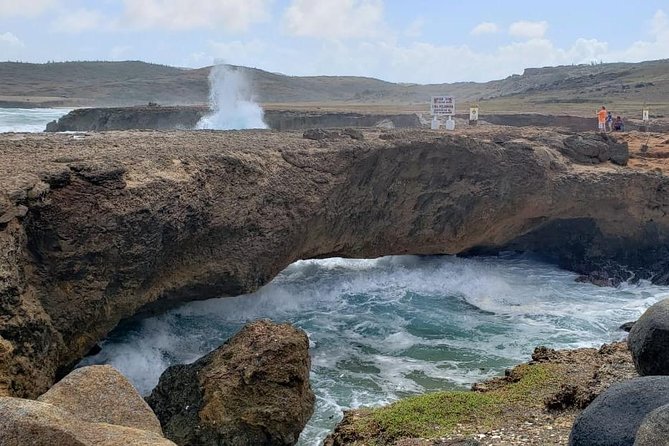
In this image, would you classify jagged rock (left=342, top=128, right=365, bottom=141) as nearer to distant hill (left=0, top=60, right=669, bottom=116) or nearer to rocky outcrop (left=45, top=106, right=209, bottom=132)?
rocky outcrop (left=45, top=106, right=209, bottom=132)

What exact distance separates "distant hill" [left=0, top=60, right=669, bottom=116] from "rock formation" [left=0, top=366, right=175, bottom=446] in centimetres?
3225

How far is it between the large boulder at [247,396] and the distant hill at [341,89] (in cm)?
2949

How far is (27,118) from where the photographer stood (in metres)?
46.7

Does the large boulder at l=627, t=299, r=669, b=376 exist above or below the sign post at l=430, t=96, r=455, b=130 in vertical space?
below

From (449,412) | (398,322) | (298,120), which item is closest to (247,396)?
(449,412)

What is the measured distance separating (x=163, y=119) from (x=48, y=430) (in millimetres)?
32174

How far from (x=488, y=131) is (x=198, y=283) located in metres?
10.6

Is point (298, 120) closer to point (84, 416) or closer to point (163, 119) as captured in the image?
point (163, 119)

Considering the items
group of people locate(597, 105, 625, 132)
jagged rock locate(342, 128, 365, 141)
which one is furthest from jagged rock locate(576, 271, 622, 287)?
jagged rock locate(342, 128, 365, 141)

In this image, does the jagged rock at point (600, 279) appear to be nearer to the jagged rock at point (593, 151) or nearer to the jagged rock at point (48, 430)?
the jagged rock at point (593, 151)

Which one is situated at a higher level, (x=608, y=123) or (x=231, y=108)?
(x=231, y=108)

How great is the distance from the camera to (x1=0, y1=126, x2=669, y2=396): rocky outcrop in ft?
32.7

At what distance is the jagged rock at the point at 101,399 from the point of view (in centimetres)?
647

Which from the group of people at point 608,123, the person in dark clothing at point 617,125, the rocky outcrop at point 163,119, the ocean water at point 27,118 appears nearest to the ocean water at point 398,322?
the group of people at point 608,123
